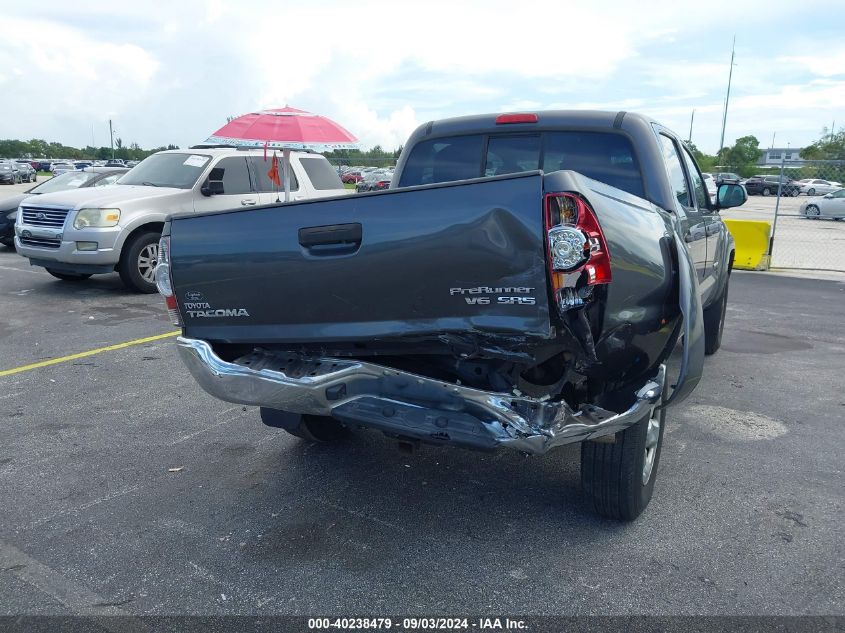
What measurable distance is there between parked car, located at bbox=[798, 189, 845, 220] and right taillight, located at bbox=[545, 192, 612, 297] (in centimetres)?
2828

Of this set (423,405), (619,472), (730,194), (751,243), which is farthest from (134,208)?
(751,243)

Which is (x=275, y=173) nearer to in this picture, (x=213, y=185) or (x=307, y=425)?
(x=213, y=185)

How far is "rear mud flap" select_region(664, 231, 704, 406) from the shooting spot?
9.93 ft

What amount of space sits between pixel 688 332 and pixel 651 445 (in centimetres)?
79

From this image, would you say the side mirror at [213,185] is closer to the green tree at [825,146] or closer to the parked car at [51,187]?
the parked car at [51,187]

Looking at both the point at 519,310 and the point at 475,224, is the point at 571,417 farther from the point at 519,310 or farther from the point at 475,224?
the point at 475,224

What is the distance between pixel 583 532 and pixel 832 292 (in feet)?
30.6

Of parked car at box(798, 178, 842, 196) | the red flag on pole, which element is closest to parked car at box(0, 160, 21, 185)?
the red flag on pole

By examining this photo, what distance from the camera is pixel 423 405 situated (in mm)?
2902

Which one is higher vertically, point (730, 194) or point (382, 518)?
point (730, 194)

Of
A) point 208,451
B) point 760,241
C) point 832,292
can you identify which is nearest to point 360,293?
point 208,451

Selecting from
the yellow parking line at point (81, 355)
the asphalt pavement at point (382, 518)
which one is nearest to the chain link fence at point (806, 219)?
the asphalt pavement at point (382, 518)

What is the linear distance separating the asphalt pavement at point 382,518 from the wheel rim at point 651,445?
24 cm

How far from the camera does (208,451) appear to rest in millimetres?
4426
